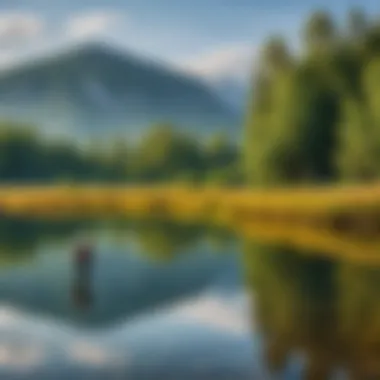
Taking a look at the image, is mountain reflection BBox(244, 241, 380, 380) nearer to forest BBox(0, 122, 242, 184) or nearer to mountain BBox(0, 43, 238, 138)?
forest BBox(0, 122, 242, 184)

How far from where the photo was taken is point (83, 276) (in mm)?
2014

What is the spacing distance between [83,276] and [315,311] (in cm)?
54

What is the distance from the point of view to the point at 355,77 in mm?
2062

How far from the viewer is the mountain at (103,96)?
2.06 meters

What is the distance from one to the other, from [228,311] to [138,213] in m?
0.31

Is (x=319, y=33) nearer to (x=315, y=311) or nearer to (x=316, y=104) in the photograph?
(x=316, y=104)

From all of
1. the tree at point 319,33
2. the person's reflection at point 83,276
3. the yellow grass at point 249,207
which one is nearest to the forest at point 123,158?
the yellow grass at point 249,207

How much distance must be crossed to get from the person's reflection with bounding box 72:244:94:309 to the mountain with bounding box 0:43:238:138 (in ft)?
0.92

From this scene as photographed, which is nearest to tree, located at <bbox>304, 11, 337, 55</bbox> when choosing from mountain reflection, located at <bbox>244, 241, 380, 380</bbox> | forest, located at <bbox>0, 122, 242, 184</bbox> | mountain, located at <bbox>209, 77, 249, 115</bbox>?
mountain, located at <bbox>209, 77, 249, 115</bbox>

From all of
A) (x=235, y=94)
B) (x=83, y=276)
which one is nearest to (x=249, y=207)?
(x=235, y=94)

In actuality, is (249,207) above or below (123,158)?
below

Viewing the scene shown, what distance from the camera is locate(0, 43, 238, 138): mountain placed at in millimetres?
2057

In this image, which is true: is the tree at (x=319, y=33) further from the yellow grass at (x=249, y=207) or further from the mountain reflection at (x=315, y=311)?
the mountain reflection at (x=315, y=311)

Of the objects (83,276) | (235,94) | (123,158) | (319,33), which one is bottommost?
(83,276)
